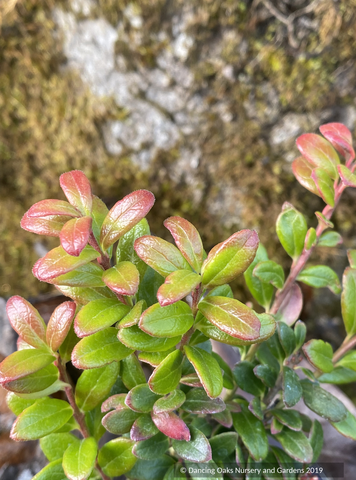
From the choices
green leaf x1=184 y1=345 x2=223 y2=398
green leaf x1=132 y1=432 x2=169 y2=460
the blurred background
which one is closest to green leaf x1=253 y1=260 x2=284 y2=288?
green leaf x1=184 y1=345 x2=223 y2=398

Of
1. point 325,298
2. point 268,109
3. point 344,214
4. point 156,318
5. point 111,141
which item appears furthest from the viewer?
point 325,298

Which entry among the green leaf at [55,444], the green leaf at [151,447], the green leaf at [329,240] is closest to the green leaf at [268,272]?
the green leaf at [329,240]

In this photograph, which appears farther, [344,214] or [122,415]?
[344,214]

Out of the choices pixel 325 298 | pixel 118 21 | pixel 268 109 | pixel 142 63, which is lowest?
pixel 325 298

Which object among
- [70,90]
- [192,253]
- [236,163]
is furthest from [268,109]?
[192,253]

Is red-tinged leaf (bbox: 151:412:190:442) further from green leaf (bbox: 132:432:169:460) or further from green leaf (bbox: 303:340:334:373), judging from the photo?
green leaf (bbox: 303:340:334:373)

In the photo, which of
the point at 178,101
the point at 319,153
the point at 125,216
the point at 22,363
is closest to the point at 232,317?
the point at 125,216

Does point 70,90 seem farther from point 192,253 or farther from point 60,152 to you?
point 192,253

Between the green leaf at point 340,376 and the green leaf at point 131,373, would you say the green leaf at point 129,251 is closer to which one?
the green leaf at point 131,373
